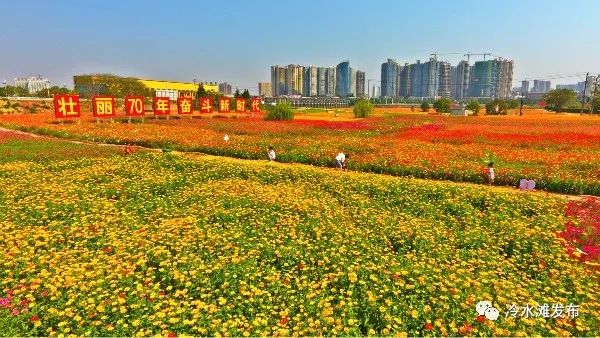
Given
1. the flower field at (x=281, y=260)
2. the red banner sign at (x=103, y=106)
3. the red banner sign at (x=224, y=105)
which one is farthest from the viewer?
the red banner sign at (x=224, y=105)

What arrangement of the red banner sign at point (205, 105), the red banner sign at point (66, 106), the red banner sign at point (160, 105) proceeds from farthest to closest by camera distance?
the red banner sign at point (205, 105), the red banner sign at point (160, 105), the red banner sign at point (66, 106)

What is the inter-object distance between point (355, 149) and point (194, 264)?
14.4 metres

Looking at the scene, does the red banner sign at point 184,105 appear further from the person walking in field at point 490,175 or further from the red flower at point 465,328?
the red flower at point 465,328

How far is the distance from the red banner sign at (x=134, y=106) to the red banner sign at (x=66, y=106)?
413cm

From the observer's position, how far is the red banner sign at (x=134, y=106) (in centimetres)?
3752

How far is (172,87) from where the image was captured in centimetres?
11712

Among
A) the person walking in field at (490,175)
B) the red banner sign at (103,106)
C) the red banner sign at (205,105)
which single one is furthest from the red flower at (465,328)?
the red banner sign at (205,105)

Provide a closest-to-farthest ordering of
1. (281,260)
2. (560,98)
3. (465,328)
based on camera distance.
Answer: (465,328)
(281,260)
(560,98)

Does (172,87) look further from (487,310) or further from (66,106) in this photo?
(487,310)

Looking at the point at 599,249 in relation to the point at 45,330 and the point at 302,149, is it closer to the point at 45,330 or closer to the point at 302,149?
the point at 45,330

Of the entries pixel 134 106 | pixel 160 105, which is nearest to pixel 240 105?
pixel 160 105

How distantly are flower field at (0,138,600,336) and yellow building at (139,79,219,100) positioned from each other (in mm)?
93036

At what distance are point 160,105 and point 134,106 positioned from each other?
3.46 meters

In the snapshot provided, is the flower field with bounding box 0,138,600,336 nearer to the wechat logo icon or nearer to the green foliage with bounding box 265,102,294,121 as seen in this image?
the wechat logo icon
